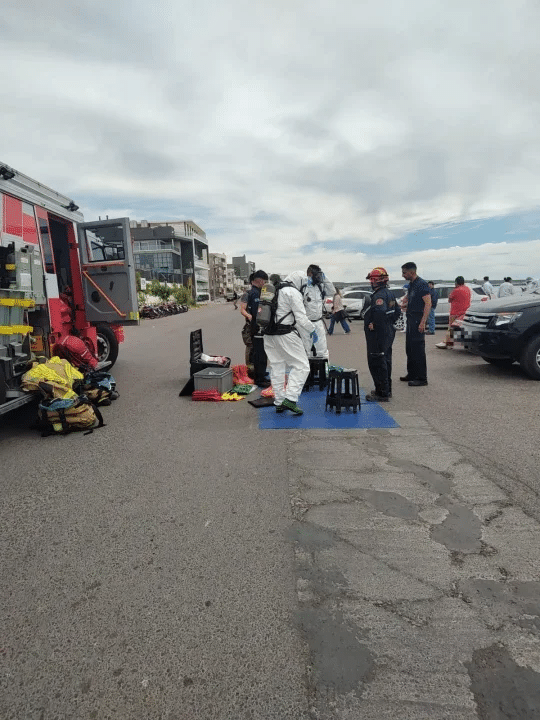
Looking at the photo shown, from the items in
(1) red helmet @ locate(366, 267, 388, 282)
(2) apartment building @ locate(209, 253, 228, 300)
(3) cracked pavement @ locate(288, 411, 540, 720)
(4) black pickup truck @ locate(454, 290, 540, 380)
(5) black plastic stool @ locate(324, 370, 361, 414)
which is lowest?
(3) cracked pavement @ locate(288, 411, 540, 720)

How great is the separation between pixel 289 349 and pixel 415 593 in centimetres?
386

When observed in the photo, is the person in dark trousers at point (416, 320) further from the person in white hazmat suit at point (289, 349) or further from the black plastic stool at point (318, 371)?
the person in white hazmat suit at point (289, 349)

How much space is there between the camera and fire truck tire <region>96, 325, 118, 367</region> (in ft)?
30.6

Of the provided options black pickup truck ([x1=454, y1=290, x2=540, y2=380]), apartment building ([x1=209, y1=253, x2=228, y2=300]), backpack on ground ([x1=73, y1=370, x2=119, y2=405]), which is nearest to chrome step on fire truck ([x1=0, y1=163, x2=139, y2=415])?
backpack on ground ([x1=73, y1=370, x2=119, y2=405])

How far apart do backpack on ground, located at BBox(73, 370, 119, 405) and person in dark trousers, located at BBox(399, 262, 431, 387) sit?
4.74 m

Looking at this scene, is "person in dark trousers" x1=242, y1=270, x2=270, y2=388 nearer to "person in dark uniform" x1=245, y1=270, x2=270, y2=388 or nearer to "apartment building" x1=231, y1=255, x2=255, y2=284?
"person in dark uniform" x1=245, y1=270, x2=270, y2=388

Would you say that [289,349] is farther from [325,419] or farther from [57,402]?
[57,402]

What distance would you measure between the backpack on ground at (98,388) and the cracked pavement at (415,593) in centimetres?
366

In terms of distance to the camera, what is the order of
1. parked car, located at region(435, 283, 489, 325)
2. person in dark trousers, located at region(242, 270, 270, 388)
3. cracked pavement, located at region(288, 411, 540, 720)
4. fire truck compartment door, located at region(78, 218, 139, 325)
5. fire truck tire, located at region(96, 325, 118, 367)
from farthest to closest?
parked car, located at region(435, 283, 489, 325)
fire truck tire, located at region(96, 325, 118, 367)
fire truck compartment door, located at region(78, 218, 139, 325)
person in dark trousers, located at region(242, 270, 270, 388)
cracked pavement, located at region(288, 411, 540, 720)

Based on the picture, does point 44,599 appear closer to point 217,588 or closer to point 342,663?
point 217,588

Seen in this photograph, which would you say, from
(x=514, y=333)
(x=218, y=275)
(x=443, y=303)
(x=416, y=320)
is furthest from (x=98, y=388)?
(x=218, y=275)

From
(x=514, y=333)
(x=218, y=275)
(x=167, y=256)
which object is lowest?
(x=514, y=333)

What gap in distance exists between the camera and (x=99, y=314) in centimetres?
809

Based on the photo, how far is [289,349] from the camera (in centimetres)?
597
